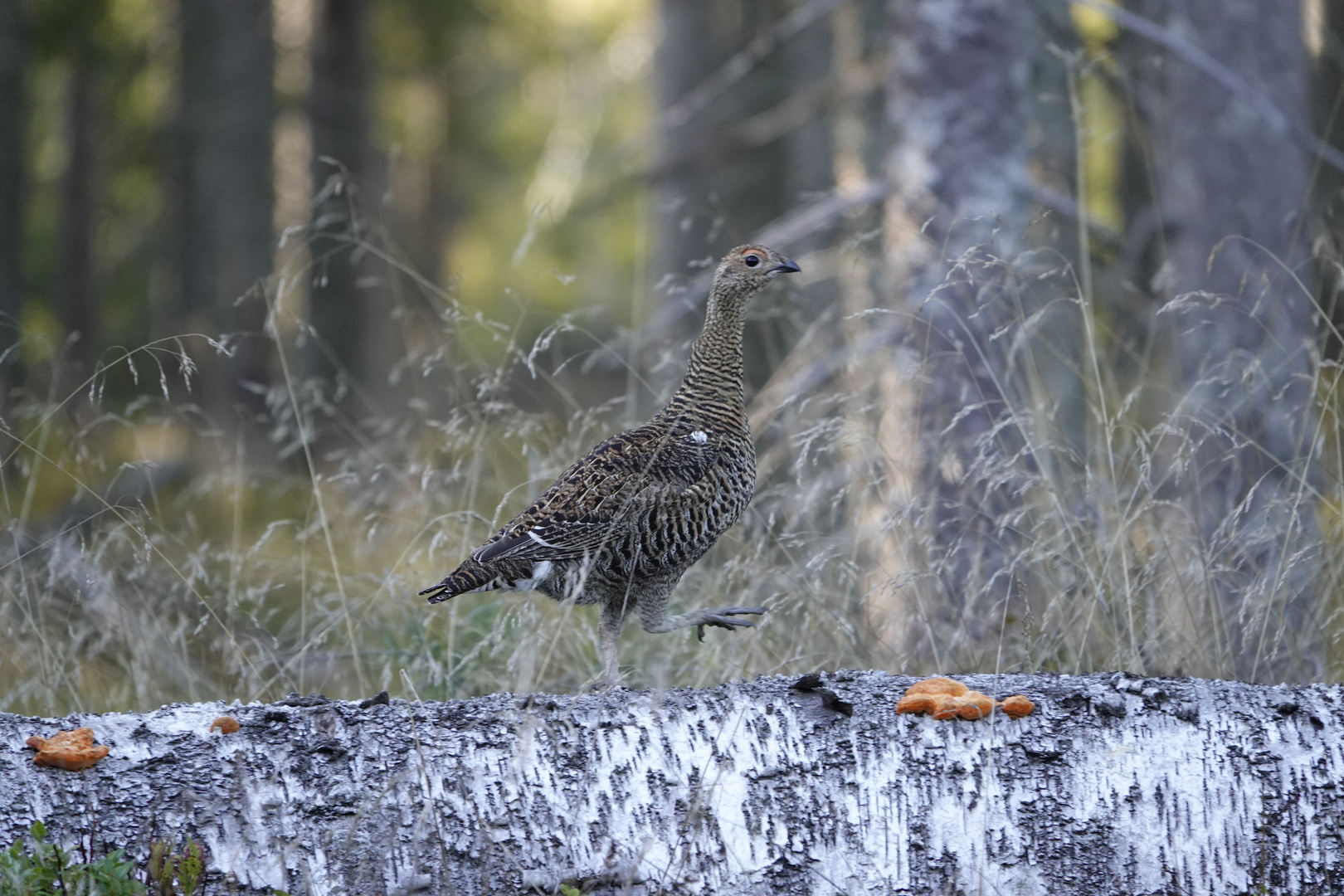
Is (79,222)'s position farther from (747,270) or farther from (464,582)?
(464,582)

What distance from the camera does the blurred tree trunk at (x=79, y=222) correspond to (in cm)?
1591

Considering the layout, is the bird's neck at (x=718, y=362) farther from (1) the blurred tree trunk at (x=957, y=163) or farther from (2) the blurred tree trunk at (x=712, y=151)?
(2) the blurred tree trunk at (x=712, y=151)

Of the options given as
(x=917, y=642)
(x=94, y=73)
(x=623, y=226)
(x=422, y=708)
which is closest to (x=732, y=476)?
(x=917, y=642)

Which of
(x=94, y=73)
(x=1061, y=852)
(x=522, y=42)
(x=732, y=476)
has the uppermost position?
(x=522, y=42)

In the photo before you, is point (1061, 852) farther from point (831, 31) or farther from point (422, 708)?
point (831, 31)

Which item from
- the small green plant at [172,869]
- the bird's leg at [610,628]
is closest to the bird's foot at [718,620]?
the bird's leg at [610,628]

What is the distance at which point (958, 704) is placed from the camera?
7.51ft

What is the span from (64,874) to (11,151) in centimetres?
736

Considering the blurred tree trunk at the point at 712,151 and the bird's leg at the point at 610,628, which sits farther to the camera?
the blurred tree trunk at the point at 712,151

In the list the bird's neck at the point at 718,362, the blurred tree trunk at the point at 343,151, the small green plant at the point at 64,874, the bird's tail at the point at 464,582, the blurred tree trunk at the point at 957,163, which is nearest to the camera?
the small green plant at the point at 64,874

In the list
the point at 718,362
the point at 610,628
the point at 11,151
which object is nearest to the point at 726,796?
the point at 610,628

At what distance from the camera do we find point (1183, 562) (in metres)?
4.13

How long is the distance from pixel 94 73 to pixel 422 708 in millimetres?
16037

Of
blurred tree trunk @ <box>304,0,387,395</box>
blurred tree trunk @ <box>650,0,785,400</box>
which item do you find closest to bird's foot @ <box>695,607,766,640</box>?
blurred tree trunk @ <box>650,0,785,400</box>
